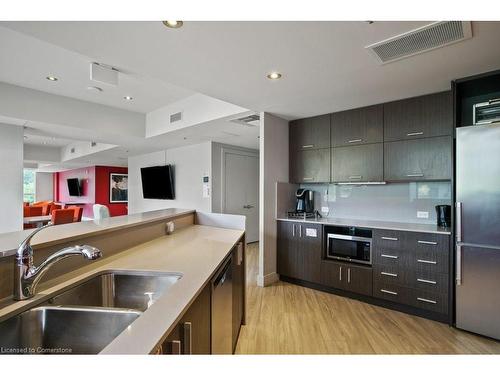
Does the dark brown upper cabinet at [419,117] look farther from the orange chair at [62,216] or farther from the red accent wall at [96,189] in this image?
the red accent wall at [96,189]

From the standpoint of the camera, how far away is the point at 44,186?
12.7 m

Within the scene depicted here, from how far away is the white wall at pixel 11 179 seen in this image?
392cm

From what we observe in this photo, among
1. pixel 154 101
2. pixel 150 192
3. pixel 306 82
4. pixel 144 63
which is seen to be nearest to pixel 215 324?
pixel 144 63

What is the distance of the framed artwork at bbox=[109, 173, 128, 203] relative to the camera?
9.82 metres

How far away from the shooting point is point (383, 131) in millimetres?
3078

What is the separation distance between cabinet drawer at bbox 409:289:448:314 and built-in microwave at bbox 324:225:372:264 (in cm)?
51

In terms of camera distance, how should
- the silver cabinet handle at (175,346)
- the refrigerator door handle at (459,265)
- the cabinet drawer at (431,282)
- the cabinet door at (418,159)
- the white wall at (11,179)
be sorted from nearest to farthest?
the silver cabinet handle at (175,346) → the refrigerator door handle at (459,265) → the cabinet drawer at (431,282) → the cabinet door at (418,159) → the white wall at (11,179)

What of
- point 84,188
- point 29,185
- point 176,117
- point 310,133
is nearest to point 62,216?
point 176,117

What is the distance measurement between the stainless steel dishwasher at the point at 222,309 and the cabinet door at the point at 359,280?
177 cm

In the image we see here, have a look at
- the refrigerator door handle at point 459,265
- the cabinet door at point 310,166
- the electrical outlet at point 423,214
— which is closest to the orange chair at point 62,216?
the cabinet door at point 310,166

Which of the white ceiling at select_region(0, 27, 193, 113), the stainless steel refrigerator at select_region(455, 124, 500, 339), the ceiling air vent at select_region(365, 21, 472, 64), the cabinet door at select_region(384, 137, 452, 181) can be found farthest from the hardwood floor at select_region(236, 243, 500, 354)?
the white ceiling at select_region(0, 27, 193, 113)

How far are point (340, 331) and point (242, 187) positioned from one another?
4.23 meters

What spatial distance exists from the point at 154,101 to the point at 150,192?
3316mm

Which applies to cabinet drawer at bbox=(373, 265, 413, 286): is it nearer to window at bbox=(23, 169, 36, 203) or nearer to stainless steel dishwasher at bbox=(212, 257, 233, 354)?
stainless steel dishwasher at bbox=(212, 257, 233, 354)
